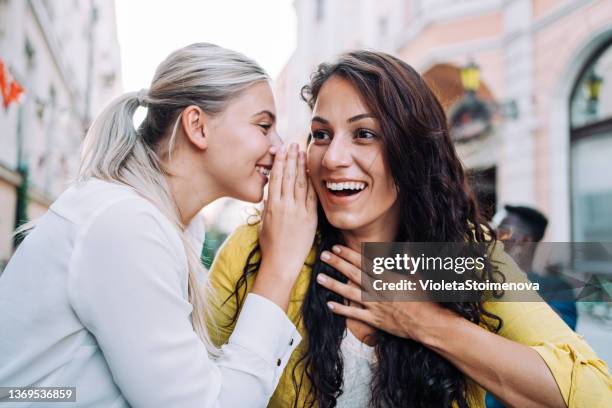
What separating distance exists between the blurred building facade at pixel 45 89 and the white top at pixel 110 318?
1.40 meters

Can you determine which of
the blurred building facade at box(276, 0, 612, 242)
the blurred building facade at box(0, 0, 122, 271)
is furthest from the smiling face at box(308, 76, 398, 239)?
the blurred building facade at box(276, 0, 612, 242)

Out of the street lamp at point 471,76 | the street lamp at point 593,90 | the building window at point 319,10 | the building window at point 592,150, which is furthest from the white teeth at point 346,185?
the building window at point 319,10

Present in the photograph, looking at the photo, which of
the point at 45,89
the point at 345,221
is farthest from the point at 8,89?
the point at 345,221

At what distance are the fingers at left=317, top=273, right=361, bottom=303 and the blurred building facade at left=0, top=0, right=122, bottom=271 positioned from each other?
1579 millimetres

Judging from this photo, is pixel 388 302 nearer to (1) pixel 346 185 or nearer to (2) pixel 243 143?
(1) pixel 346 185

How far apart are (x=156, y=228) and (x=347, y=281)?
779 mm

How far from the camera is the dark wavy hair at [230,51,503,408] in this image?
61.3 inches

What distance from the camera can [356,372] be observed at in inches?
64.1

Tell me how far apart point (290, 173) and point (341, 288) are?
447 mm

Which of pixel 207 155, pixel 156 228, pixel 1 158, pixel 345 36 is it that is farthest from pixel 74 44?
pixel 345 36

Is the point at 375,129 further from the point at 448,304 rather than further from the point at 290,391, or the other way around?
the point at 290,391

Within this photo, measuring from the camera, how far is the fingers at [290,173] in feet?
5.49

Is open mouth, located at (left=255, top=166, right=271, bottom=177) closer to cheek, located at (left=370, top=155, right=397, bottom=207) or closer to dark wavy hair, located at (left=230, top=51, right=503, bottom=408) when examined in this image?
dark wavy hair, located at (left=230, top=51, right=503, bottom=408)

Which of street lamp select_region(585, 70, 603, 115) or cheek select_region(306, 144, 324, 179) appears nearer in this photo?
cheek select_region(306, 144, 324, 179)
